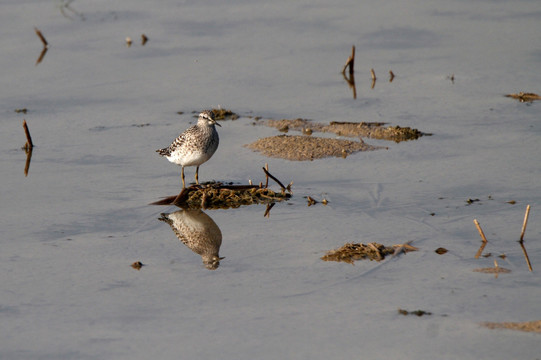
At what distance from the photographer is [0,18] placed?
67.3 ft

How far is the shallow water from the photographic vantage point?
25.7ft

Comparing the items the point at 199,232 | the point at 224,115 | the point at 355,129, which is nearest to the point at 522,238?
the point at 199,232

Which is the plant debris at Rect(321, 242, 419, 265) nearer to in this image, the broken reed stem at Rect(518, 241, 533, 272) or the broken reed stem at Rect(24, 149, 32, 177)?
the broken reed stem at Rect(518, 241, 533, 272)

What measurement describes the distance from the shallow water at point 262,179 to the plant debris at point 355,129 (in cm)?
29

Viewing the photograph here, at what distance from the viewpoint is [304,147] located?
12.9 metres

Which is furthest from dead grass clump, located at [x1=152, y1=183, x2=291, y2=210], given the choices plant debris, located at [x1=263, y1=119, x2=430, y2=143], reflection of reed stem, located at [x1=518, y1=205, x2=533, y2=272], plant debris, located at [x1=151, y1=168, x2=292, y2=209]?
reflection of reed stem, located at [x1=518, y1=205, x2=533, y2=272]

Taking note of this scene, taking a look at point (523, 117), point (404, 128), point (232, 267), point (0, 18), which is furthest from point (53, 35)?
point (232, 267)

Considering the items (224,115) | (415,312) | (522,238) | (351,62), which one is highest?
(351,62)

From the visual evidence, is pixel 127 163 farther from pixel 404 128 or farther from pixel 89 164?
pixel 404 128

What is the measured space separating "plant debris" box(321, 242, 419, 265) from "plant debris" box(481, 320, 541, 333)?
173 cm

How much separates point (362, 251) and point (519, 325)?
2.08m

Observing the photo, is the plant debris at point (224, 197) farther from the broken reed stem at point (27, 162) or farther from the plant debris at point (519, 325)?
the plant debris at point (519, 325)

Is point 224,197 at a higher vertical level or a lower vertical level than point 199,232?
higher

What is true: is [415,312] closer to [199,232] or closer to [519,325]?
[519,325]
